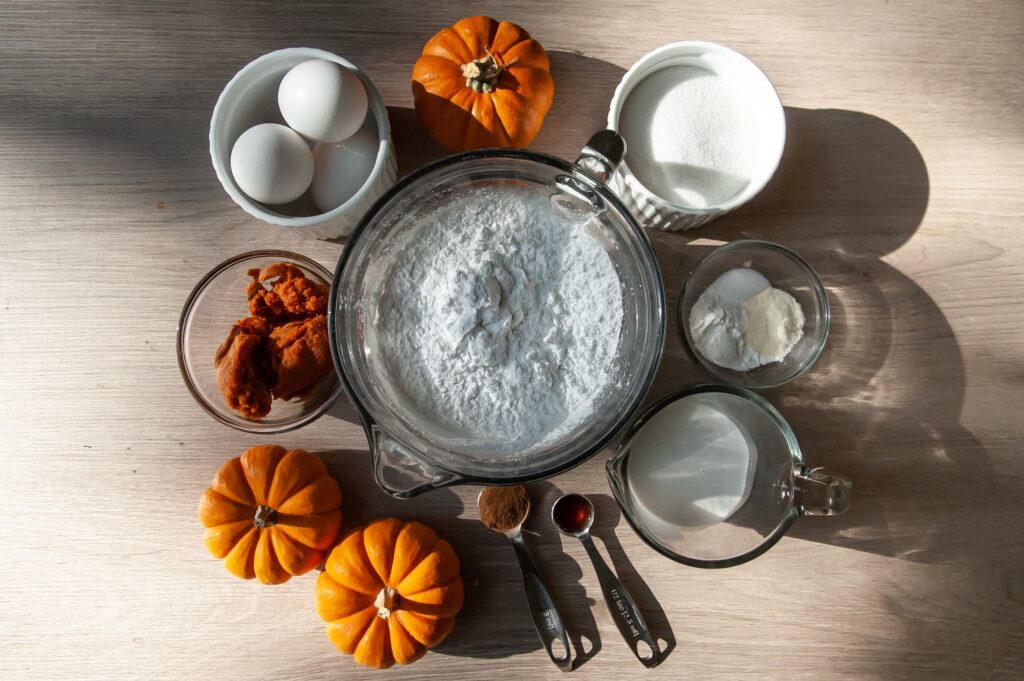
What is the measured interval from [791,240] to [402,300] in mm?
715

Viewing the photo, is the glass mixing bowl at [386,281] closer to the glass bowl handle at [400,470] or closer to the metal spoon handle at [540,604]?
the glass bowl handle at [400,470]

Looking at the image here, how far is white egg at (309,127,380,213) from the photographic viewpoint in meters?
0.96

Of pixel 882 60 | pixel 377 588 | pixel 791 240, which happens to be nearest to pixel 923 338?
pixel 791 240

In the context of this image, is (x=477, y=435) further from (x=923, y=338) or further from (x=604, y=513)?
(x=923, y=338)

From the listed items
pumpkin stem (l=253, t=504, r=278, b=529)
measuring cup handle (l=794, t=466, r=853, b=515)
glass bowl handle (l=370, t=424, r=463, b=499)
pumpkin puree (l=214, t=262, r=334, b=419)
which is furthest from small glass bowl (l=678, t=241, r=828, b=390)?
pumpkin stem (l=253, t=504, r=278, b=529)

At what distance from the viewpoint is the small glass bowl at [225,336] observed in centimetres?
101

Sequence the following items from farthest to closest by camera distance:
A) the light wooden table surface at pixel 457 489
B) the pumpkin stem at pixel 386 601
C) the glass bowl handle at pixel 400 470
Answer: the light wooden table surface at pixel 457 489
the pumpkin stem at pixel 386 601
the glass bowl handle at pixel 400 470

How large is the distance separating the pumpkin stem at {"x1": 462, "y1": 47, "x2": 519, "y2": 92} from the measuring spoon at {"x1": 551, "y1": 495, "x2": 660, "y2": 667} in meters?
0.70

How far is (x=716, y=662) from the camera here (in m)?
1.09

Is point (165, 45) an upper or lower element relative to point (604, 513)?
upper

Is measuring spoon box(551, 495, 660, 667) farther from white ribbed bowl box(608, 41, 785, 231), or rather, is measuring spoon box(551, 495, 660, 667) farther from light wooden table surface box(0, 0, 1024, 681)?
white ribbed bowl box(608, 41, 785, 231)

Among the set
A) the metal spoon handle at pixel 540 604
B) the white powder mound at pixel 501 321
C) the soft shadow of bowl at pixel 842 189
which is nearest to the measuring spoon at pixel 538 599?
the metal spoon handle at pixel 540 604

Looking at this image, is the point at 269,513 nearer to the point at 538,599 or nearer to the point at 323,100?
the point at 538,599

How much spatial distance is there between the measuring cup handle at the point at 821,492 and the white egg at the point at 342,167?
866 millimetres
